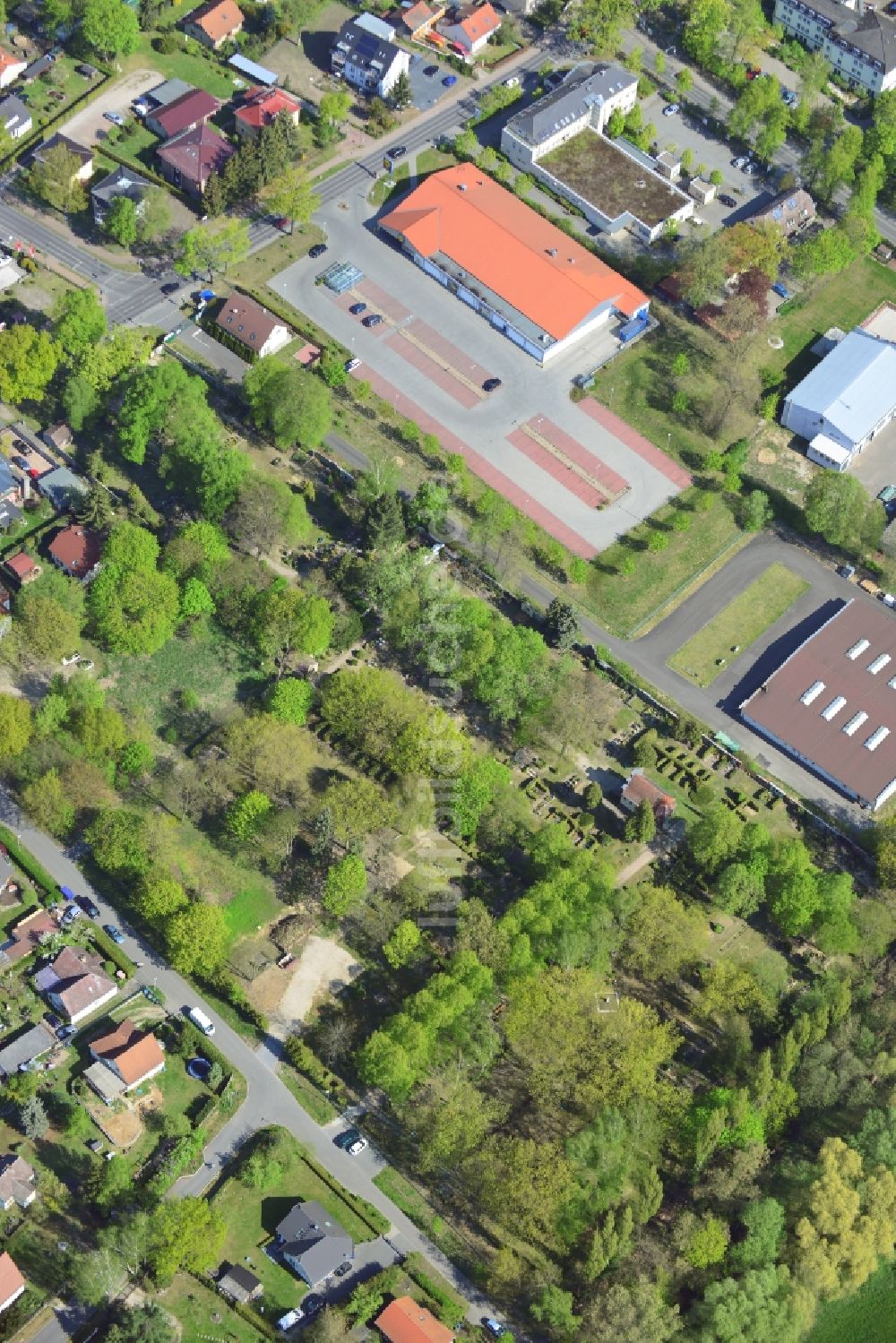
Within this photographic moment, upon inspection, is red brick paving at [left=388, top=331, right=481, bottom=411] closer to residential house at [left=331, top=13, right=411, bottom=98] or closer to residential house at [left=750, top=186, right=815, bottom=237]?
residential house at [left=750, top=186, right=815, bottom=237]

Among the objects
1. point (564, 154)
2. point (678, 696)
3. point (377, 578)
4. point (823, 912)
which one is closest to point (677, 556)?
point (678, 696)

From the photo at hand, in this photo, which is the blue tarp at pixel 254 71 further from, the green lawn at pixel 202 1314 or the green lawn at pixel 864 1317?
the green lawn at pixel 864 1317

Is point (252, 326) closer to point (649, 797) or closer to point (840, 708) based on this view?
point (649, 797)

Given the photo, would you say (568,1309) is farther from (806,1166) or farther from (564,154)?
(564,154)

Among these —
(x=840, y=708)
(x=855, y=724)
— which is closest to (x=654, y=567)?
(x=840, y=708)

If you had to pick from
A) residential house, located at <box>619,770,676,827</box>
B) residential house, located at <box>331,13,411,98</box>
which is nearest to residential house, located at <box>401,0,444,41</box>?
residential house, located at <box>331,13,411,98</box>

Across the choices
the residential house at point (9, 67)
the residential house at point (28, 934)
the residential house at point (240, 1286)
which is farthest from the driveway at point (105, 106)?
the residential house at point (240, 1286)
